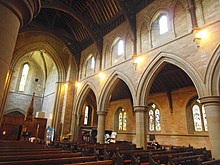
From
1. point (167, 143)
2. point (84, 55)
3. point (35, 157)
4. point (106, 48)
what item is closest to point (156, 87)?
point (167, 143)

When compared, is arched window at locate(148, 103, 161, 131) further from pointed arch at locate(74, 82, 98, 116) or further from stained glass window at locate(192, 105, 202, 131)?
pointed arch at locate(74, 82, 98, 116)

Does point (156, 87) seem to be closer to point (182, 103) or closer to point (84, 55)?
point (182, 103)

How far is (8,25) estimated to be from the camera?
2391 mm

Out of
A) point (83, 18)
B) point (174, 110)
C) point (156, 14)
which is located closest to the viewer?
point (156, 14)

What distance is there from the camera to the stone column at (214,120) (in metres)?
6.42

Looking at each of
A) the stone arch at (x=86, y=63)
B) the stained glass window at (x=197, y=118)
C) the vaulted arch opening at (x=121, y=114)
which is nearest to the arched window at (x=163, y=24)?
the stained glass window at (x=197, y=118)

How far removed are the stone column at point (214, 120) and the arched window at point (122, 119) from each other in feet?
41.3

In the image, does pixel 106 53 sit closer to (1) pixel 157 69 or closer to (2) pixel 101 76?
(2) pixel 101 76

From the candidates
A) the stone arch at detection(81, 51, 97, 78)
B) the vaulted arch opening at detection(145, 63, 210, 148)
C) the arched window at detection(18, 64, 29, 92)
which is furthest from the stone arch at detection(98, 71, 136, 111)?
the arched window at detection(18, 64, 29, 92)

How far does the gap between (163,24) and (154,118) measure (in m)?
8.74

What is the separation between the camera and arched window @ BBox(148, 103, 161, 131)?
49.2 feet

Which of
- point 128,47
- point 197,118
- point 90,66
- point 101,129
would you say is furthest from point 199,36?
point 90,66

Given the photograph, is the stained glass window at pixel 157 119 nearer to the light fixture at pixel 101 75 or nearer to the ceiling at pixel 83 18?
the light fixture at pixel 101 75

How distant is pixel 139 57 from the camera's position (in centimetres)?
Result: 1065
